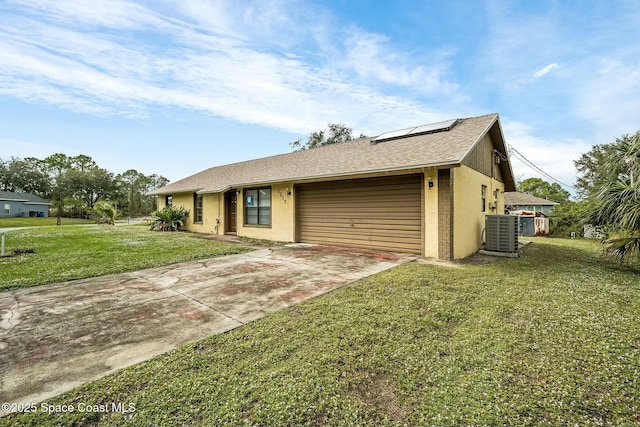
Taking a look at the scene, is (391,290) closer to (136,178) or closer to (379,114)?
(379,114)

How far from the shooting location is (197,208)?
1562 cm

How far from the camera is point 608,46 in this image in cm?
983

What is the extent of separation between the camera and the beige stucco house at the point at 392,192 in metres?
7.24

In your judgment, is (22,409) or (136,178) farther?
(136,178)

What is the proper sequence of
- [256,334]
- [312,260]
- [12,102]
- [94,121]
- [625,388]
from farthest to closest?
[94,121]
[12,102]
[312,260]
[256,334]
[625,388]

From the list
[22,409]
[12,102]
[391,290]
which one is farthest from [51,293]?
[12,102]

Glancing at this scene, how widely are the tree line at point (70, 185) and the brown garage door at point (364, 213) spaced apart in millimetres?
36266

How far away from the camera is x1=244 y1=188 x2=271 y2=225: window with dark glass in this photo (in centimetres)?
1183

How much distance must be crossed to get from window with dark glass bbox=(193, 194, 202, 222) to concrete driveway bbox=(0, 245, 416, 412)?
9696 mm

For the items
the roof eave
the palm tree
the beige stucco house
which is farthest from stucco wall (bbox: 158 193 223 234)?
the palm tree

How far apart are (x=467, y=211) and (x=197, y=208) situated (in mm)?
13649

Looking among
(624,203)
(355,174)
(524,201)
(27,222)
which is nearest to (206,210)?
(355,174)

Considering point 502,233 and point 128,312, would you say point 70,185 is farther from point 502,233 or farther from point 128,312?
point 502,233

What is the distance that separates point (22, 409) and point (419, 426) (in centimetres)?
258
